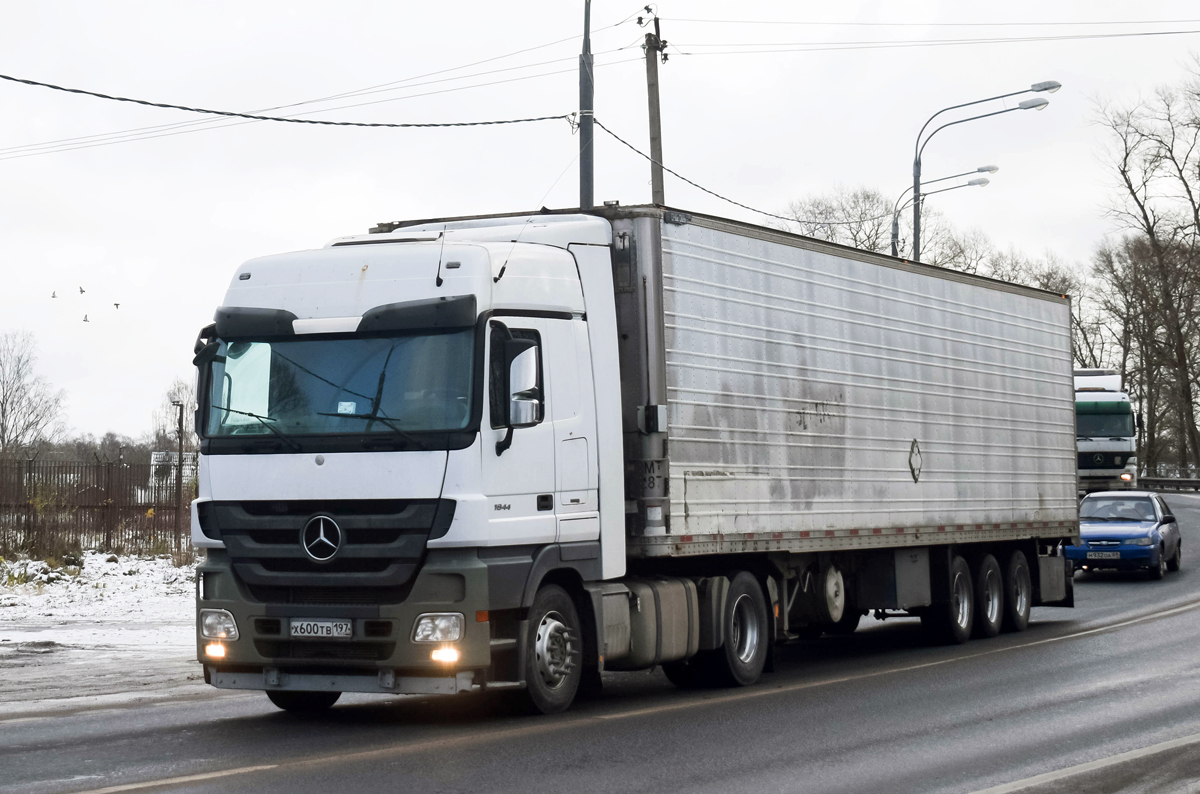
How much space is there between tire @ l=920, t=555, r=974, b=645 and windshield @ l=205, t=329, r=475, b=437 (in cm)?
877

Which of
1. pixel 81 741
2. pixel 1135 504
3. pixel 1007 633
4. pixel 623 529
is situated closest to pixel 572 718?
pixel 623 529

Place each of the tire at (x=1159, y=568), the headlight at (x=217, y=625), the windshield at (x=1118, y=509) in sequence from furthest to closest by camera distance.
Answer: the windshield at (x=1118, y=509)
the tire at (x=1159, y=568)
the headlight at (x=217, y=625)

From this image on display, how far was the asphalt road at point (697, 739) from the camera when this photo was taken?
26.1 feet

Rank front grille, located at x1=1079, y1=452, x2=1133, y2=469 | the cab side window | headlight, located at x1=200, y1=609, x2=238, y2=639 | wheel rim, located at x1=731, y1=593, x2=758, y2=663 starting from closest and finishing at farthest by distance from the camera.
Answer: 1. the cab side window
2. headlight, located at x1=200, y1=609, x2=238, y2=639
3. wheel rim, located at x1=731, y1=593, x2=758, y2=663
4. front grille, located at x1=1079, y1=452, x2=1133, y2=469

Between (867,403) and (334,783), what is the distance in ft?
27.2

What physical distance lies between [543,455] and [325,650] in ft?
6.39

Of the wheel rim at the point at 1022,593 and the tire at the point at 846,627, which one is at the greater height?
the wheel rim at the point at 1022,593

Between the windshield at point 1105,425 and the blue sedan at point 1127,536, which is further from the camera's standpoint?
the windshield at point 1105,425

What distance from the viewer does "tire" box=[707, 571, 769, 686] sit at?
41.0 feet

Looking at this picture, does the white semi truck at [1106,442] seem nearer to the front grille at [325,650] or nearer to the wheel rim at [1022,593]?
the wheel rim at [1022,593]

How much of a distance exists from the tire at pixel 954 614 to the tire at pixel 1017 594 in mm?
1252

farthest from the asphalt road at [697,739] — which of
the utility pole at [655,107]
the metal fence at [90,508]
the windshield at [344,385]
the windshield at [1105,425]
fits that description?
the windshield at [1105,425]

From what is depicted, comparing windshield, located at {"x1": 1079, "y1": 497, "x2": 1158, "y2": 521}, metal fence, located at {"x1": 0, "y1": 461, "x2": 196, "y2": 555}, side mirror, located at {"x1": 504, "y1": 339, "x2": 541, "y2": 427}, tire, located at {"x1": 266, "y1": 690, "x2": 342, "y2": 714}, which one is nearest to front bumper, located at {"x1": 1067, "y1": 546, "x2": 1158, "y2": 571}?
windshield, located at {"x1": 1079, "y1": 497, "x2": 1158, "y2": 521}

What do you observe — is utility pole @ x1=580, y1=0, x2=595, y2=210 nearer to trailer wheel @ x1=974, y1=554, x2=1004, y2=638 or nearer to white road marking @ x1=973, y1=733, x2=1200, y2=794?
trailer wheel @ x1=974, y1=554, x2=1004, y2=638
